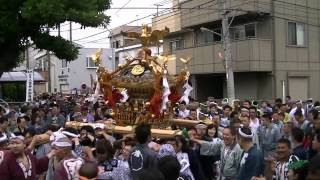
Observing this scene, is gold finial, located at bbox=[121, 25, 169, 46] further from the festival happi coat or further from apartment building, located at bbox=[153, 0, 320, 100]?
apartment building, located at bbox=[153, 0, 320, 100]

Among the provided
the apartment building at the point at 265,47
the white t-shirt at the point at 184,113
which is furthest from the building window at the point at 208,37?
the white t-shirt at the point at 184,113

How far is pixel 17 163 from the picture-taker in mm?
5793

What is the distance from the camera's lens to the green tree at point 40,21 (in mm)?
12742

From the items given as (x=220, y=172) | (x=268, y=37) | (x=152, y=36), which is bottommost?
(x=220, y=172)

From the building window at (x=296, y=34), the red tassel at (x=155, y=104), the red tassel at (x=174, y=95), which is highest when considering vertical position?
the building window at (x=296, y=34)

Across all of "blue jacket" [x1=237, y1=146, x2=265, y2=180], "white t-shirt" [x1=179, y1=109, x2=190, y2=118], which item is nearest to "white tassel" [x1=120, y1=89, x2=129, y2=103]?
"white t-shirt" [x1=179, y1=109, x2=190, y2=118]

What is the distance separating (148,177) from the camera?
145 inches

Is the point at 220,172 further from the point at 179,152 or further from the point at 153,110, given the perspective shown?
the point at 153,110

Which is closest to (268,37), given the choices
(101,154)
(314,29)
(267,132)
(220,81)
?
(314,29)

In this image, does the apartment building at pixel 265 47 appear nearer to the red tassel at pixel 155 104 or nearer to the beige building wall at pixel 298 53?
the beige building wall at pixel 298 53

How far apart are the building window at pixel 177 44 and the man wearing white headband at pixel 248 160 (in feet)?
82.2

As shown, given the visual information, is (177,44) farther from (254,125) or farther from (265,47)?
(254,125)

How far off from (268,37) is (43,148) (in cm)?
1874

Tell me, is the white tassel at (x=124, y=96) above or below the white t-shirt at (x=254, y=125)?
above
